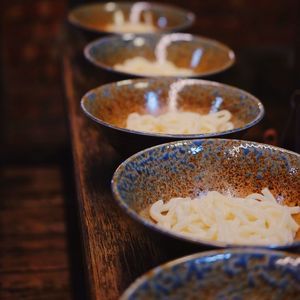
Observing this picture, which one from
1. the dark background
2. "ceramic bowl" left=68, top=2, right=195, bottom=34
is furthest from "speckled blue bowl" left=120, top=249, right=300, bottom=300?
"ceramic bowl" left=68, top=2, right=195, bottom=34

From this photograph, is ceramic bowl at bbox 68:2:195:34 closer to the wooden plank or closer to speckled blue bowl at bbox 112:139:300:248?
the wooden plank

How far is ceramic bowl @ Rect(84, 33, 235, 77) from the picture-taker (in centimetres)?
261

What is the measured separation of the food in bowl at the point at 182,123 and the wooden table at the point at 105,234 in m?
0.14

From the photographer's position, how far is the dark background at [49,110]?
9.12 ft

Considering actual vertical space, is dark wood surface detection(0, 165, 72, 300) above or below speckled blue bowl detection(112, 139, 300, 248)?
below

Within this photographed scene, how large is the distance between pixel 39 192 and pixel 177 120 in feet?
6.73

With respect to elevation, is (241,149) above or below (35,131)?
above

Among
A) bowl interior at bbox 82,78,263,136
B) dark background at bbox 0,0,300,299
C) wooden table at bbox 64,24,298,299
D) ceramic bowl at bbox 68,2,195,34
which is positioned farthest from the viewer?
ceramic bowl at bbox 68,2,195,34

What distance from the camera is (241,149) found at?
5.27ft

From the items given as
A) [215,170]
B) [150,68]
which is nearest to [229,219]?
[215,170]

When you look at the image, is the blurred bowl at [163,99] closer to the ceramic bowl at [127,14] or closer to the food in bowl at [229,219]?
the food in bowl at [229,219]

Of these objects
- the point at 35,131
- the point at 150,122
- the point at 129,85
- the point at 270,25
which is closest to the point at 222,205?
the point at 150,122

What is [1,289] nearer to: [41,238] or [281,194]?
[41,238]

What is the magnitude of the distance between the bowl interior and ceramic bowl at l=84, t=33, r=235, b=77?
40 centimetres
